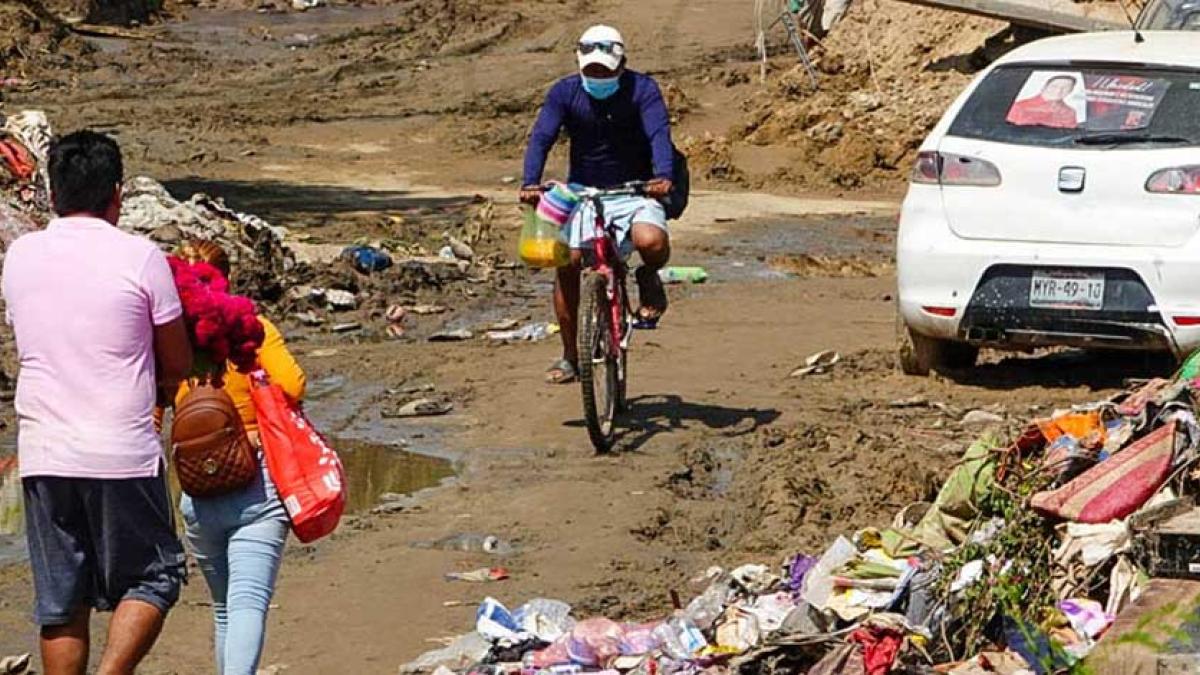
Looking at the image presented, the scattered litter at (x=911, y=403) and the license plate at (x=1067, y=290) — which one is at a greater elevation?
the license plate at (x=1067, y=290)

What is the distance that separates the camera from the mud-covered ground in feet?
28.5

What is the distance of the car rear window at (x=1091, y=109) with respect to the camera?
10695 millimetres

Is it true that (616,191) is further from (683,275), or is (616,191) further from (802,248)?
(802,248)

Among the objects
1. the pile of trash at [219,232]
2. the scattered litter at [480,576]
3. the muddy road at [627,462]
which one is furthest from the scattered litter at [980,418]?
the pile of trash at [219,232]

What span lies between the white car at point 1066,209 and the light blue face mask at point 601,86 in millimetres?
1537

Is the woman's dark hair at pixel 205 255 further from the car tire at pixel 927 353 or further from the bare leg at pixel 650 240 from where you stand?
the car tire at pixel 927 353

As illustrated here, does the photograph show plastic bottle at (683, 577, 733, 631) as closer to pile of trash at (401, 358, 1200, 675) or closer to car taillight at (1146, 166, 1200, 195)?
pile of trash at (401, 358, 1200, 675)

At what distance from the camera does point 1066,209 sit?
1065 cm

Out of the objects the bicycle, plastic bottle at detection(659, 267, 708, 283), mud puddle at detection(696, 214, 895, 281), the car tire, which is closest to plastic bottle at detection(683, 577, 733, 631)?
the bicycle

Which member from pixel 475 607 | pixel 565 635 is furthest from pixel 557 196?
pixel 565 635

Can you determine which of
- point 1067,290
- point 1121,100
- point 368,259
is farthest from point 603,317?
point 368,259

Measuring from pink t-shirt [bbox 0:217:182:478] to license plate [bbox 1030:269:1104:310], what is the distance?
18.4 ft

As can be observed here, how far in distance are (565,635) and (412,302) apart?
7804 mm

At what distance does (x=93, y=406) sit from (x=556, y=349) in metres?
7.26
